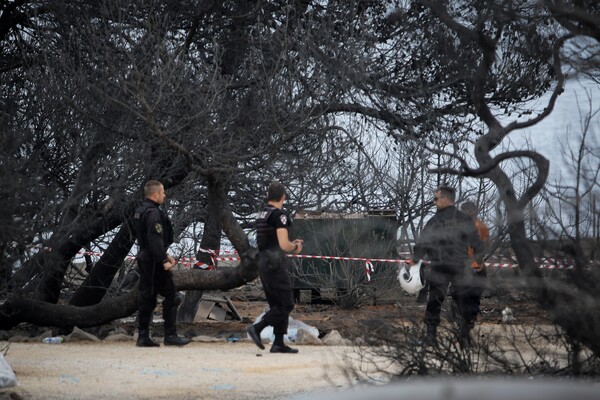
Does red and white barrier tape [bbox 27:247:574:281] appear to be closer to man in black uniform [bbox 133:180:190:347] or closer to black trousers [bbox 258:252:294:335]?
black trousers [bbox 258:252:294:335]

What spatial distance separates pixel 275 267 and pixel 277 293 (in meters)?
0.30

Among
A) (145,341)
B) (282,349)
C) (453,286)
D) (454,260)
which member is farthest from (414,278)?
(454,260)

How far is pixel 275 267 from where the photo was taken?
1078 centimetres

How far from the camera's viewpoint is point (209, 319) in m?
17.1

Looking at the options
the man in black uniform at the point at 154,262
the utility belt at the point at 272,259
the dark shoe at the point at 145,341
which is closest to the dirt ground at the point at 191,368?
the dark shoe at the point at 145,341

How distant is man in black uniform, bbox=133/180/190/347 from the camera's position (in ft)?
37.8

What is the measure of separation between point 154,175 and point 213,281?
1821 millimetres

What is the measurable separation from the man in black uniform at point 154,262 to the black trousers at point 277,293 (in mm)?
1332

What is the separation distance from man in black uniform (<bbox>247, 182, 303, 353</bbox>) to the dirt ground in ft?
0.99

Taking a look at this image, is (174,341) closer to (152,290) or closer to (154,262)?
(152,290)

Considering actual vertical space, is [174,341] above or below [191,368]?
above

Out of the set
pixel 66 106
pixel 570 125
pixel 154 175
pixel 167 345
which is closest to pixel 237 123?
pixel 154 175

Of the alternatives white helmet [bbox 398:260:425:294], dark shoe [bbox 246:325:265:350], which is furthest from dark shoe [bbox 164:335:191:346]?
white helmet [bbox 398:260:425:294]

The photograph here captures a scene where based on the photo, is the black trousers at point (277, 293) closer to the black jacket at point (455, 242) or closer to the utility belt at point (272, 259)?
the utility belt at point (272, 259)
